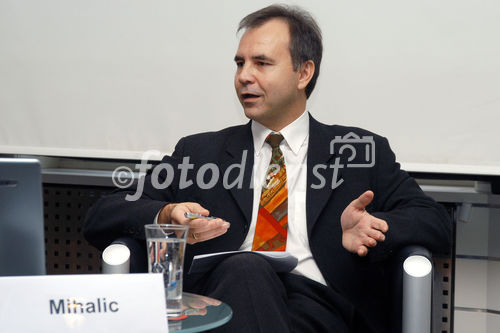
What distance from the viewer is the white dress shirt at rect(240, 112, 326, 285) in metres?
2.01

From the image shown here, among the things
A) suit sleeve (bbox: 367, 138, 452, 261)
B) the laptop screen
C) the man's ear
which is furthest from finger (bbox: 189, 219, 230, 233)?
the man's ear

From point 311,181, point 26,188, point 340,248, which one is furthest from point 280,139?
point 26,188

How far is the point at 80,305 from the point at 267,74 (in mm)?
1273

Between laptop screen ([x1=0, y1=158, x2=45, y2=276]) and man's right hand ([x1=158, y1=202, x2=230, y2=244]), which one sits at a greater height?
laptop screen ([x1=0, y1=158, x2=45, y2=276])

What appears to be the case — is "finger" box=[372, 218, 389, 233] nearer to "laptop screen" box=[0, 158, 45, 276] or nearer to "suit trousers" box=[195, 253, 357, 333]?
"suit trousers" box=[195, 253, 357, 333]

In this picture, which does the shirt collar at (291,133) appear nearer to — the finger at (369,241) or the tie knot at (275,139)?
the tie knot at (275,139)

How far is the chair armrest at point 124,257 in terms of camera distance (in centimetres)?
176

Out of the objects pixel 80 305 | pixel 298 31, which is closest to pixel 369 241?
pixel 298 31

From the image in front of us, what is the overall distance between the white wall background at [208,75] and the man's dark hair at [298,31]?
250 millimetres

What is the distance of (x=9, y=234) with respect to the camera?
44.4 inches

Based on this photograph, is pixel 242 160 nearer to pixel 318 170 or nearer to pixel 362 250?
pixel 318 170

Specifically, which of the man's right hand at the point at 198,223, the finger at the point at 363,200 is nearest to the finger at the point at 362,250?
the finger at the point at 363,200

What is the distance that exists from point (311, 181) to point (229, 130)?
0.37 metres

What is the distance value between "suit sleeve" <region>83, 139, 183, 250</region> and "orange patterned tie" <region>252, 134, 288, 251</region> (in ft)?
0.95
